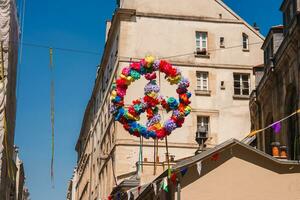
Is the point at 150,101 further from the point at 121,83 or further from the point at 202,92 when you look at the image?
the point at 202,92

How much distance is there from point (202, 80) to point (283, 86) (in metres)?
17.7

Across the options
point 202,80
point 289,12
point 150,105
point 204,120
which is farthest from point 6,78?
point 289,12

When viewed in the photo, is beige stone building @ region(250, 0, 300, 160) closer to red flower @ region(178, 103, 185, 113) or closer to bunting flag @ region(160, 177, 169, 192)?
red flower @ region(178, 103, 185, 113)

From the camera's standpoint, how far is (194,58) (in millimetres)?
41469

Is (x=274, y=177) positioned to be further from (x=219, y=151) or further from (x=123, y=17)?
(x=123, y=17)

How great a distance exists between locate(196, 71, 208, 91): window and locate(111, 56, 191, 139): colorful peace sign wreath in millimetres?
18441

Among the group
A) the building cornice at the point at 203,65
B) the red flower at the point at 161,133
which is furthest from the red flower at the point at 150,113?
the building cornice at the point at 203,65

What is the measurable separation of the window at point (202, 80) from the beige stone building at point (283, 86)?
12497 millimetres

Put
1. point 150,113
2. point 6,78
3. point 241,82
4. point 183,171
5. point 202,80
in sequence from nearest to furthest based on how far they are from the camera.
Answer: point 183,171, point 150,113, point 6,78, point 202,80, point 241,82

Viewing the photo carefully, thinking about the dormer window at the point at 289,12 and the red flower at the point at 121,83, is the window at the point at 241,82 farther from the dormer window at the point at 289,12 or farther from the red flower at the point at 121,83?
the red flower at the point at 121,83

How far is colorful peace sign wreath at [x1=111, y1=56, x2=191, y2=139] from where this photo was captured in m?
21.8

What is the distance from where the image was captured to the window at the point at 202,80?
41312 mm

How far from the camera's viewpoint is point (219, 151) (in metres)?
19.2

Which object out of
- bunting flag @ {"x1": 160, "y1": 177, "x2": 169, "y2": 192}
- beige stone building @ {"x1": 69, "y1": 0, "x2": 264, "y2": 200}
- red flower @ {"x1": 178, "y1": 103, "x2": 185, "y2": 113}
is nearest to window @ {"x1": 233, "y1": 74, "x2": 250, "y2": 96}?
beige stone building @ {"x1": 69, "y1": 0, "x2": 264, "y2": 200}
